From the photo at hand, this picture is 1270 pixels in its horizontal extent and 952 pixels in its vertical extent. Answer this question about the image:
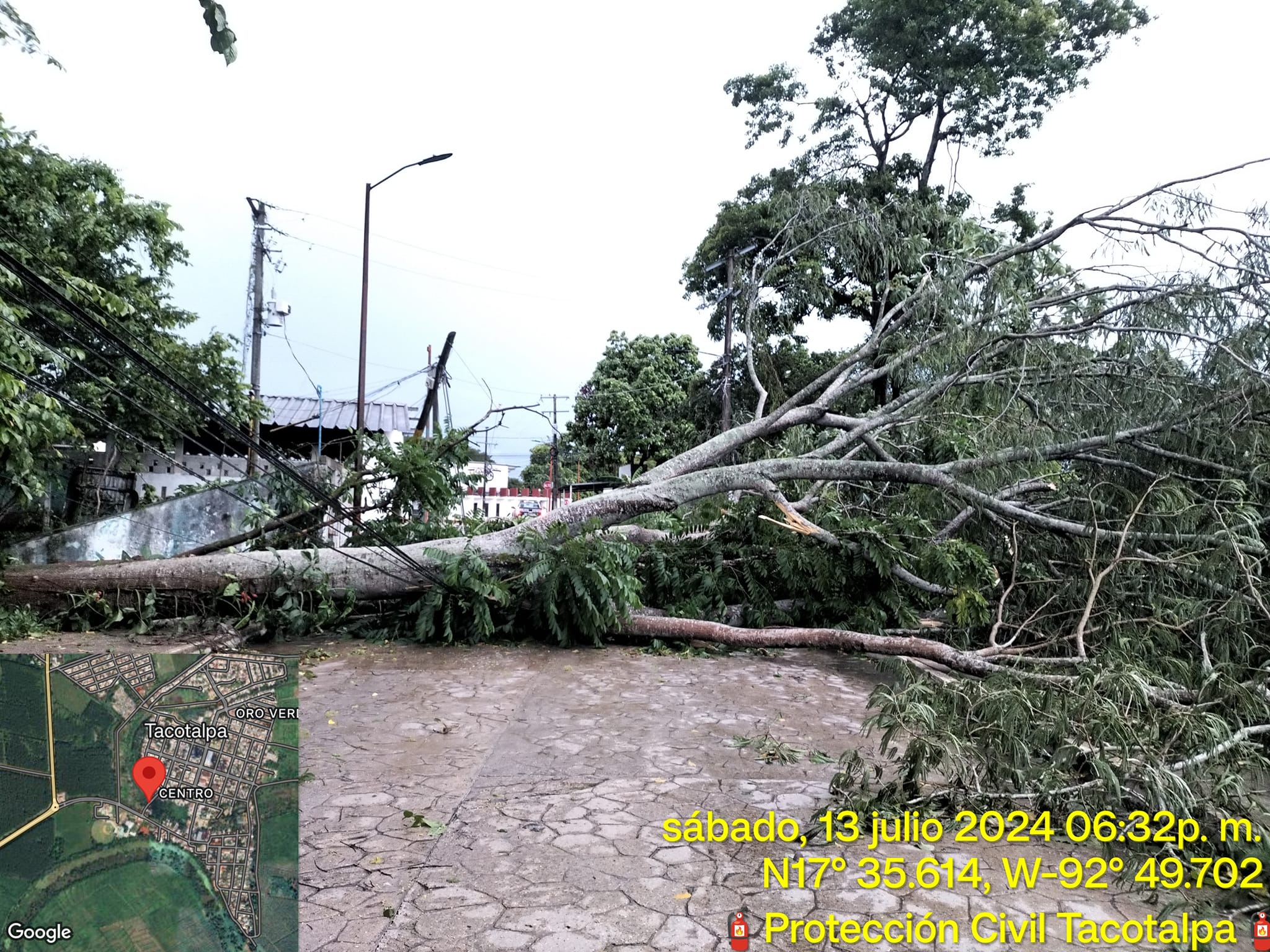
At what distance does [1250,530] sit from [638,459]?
23631 millimetres

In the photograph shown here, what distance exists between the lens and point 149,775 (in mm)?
1513

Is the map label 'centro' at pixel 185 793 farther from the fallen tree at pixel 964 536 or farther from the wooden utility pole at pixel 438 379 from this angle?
the wooden utility pole at pixel 438 379

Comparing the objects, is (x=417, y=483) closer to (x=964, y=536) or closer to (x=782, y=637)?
(x=782, y=637)

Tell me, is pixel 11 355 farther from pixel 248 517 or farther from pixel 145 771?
pixel 145 771

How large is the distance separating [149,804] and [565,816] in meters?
2.17

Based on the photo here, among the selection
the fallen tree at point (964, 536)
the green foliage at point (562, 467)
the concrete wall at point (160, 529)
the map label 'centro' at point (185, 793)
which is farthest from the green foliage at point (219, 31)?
the green foliage at point (562, 467)

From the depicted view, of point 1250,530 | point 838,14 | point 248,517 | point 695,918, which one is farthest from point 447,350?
point 695,918

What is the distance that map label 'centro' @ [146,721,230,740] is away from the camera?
1.54 m

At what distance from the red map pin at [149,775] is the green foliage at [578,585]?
596 centimetres

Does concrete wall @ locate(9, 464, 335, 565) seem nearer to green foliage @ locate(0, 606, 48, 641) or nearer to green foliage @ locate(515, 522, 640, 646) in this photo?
green foliage @ locate(0, 606, 48, 641)

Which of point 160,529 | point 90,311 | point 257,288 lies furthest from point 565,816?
point 257,288

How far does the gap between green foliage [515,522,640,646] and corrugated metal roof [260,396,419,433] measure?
1573 cm

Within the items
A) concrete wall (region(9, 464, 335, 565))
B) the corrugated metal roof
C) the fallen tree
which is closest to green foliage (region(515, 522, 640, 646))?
the fallen tree

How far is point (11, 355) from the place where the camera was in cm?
791
